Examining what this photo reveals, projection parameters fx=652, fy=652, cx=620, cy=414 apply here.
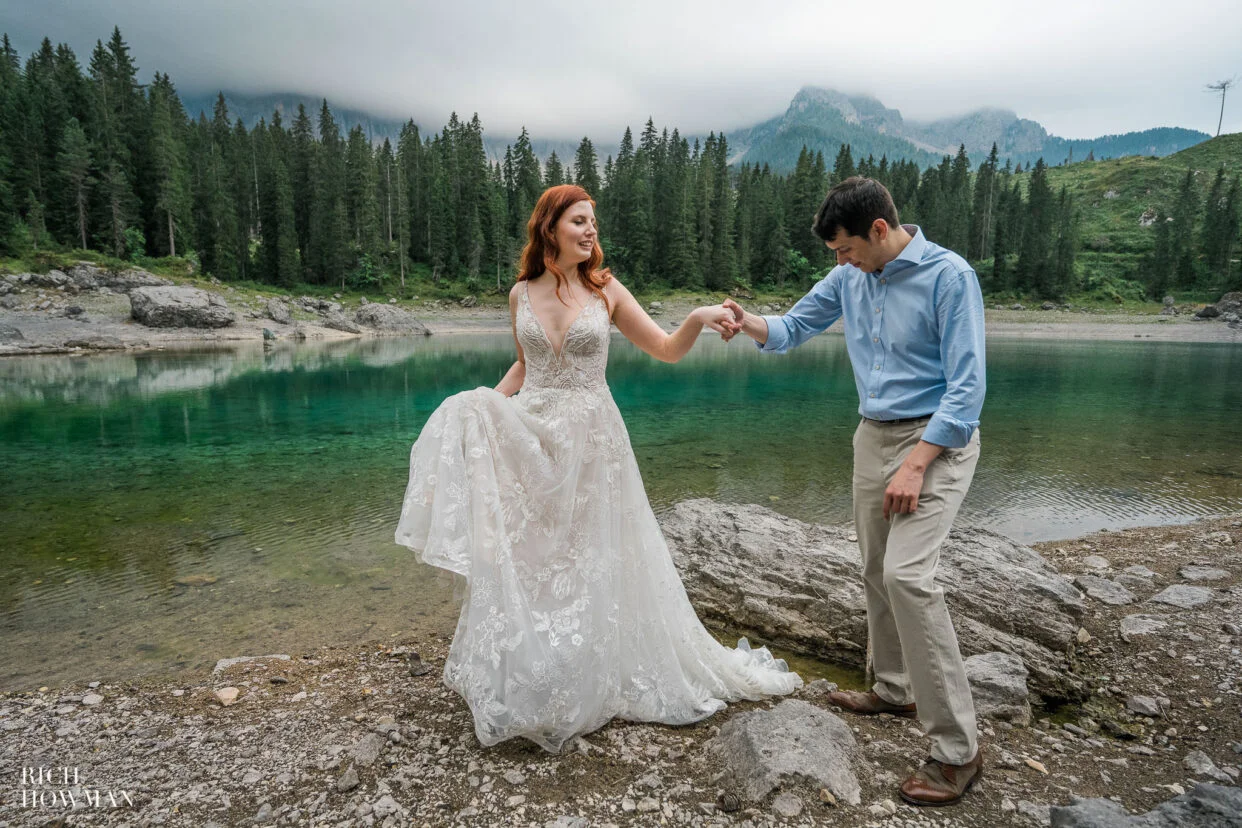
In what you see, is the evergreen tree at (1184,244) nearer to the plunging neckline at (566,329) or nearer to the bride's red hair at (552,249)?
the bride's red hair at (552,249)

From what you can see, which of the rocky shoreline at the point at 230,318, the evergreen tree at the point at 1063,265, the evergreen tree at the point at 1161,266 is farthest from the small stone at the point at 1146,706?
the evergreen tree at the point at 1161,266

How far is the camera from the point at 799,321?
421 cm

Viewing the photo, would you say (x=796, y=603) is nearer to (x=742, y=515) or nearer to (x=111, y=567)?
(x=742, y=515)

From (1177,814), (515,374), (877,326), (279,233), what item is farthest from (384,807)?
(279,233)

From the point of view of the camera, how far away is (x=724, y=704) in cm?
389

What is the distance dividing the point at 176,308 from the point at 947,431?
152 ft

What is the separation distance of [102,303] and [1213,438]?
173 feet

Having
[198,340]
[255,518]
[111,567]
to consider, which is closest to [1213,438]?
[255,518]

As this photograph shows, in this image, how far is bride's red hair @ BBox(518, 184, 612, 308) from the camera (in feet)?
13.1

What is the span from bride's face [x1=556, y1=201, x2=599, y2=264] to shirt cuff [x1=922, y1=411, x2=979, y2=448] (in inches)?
84.0

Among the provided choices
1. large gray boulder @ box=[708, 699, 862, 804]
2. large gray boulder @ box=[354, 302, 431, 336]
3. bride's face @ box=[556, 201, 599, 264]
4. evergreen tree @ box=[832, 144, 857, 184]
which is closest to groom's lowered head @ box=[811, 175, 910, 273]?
bride's face @ box=[556, 201, 599, 264]

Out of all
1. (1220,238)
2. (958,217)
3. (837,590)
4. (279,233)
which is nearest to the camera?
(837,590)

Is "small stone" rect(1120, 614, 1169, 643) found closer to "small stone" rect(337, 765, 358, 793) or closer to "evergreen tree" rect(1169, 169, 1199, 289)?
"small stone" rect(337, 765, 358, 793)

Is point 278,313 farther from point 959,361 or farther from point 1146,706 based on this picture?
point 1146,706
